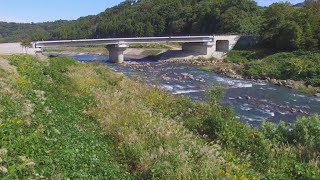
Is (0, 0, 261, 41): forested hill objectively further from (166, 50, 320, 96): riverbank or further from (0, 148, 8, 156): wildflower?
(0, 148, 8, 156): wildflower

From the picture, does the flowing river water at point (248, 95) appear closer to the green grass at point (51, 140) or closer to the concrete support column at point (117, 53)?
the green grass at point (51, 140)

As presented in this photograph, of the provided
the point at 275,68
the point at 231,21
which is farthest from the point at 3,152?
the point at 231,21

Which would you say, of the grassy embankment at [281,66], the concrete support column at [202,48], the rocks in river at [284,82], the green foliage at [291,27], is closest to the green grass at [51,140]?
the grassy embankment at [281,66]

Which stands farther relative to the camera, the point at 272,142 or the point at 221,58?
the point at 221,58

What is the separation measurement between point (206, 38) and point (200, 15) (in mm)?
44581

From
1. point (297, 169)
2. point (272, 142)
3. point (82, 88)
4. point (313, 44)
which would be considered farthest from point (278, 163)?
point (313, 44)

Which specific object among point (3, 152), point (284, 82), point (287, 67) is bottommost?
point (284, 82)

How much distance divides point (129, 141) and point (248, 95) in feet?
111

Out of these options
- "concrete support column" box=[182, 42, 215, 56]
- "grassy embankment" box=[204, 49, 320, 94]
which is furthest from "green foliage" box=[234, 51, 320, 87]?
"concrete support column" box=[182, 42, 215, 56]

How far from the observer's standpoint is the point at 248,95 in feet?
149

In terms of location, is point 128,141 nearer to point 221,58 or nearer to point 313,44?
point 313,44

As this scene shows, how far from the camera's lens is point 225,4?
120 meters

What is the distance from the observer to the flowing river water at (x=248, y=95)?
35125mm

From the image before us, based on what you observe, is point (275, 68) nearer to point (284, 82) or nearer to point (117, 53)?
point (284, 82)
